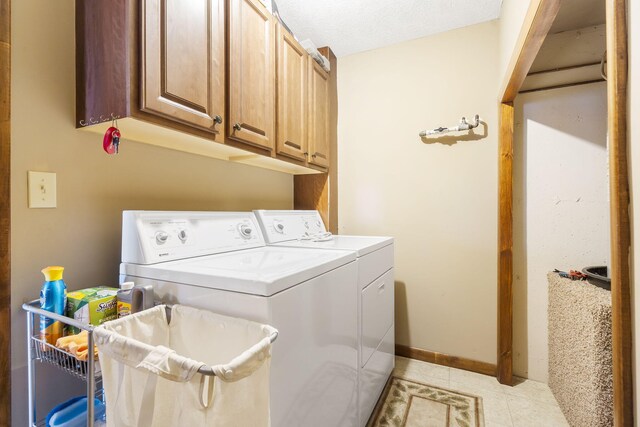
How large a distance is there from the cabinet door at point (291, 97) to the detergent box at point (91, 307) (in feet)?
3.56

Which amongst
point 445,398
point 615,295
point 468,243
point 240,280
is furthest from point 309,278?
point 468,243

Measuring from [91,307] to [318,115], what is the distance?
1747 mm

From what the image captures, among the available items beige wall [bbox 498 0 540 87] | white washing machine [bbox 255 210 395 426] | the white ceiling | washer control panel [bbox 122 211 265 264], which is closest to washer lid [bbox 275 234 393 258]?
white washing machine [bbox 255 210 395 426]

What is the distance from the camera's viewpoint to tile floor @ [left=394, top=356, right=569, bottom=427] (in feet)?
5.24

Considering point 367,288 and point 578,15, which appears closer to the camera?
point 367,288

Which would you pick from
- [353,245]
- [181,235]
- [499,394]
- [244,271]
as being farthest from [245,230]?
[499,394]

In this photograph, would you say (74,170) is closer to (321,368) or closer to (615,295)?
(321,368)

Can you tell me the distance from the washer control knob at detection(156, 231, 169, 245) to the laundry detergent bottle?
0.95ft

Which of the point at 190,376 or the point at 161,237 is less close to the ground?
the point at 161,237

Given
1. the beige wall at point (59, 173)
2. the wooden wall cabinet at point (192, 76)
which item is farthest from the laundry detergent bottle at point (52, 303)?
the wooden wall cabinet at point (192, 76)

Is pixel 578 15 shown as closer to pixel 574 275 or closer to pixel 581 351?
pixel 574 275

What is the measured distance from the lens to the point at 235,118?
1393mm

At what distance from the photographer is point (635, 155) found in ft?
1.76

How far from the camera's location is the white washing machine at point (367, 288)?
1.42 meters
